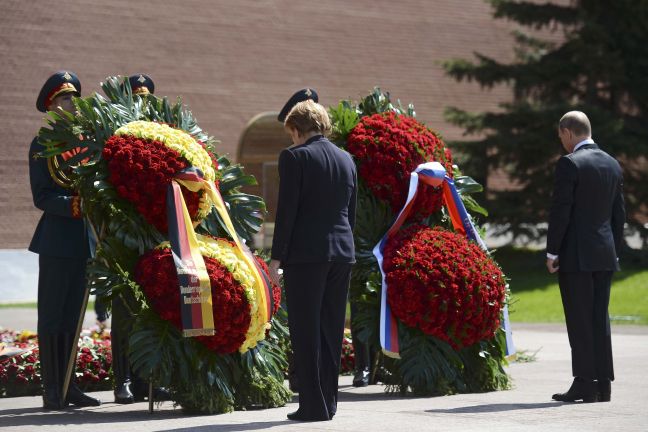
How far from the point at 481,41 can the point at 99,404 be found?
21.9 metres

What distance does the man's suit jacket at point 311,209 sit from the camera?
645 centimetres

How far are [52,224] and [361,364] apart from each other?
8.47 ft

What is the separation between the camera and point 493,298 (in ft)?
26.3

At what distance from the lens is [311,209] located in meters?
6.50

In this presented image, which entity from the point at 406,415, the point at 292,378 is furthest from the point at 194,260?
the point at 292,378

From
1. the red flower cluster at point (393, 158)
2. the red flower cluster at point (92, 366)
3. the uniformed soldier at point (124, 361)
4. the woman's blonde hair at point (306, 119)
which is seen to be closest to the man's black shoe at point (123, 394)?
the uniformed soldier at point (124, 361)

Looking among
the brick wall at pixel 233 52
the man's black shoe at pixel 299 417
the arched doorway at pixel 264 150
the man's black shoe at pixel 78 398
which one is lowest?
the man's black shoe at pixel 299 417

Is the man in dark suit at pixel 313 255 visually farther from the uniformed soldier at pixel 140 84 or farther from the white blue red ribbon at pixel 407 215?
the uniformed soldier at pixel 140 84

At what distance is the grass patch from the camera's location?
1593cm

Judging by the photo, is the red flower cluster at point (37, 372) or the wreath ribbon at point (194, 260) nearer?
the wreath ribbon at point (194, 260)

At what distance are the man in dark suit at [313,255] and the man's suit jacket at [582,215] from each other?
1591 millimetres

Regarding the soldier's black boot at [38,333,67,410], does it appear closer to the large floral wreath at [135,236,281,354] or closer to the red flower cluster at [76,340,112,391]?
the large floral wreath at [135,236,281,354]

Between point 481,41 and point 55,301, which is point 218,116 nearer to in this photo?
point 481,41

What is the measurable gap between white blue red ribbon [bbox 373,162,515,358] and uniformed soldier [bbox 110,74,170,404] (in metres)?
1.58
